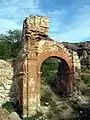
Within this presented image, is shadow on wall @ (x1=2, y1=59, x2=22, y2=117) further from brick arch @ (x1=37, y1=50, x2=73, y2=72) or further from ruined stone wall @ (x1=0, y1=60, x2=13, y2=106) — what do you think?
brick arch @ (x1=37, y1=50, x2=73, y2=72)

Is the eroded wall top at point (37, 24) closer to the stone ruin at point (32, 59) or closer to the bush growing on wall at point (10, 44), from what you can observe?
the stone ruin at point (32, 59)

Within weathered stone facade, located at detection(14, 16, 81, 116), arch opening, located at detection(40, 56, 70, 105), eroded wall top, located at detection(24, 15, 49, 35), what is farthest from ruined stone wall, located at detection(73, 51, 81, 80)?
eroded wall top, located at detection(24, 15, 49, 35)

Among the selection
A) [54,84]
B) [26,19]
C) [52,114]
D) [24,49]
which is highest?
[26,19]

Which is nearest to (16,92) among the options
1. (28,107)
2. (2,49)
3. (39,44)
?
(28,107)

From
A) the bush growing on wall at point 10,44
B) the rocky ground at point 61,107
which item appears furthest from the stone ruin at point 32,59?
the bush growing on wall at point 10,44

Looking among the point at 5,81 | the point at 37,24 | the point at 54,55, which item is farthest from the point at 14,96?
the point at 37,24

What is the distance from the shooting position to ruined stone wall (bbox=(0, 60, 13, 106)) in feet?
80.4

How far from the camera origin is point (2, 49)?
129ft

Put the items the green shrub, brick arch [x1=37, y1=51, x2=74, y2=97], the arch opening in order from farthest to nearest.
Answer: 1. the arch opening
2. brick arch [x1=37, y1=51, x2=74, y2=97]
3. the green shrub

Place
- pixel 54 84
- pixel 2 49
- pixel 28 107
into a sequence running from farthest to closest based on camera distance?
pixel 2 49 < pixel 54 84 < pixel 28 107

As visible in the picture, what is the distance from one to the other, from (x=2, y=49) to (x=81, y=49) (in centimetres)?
1174

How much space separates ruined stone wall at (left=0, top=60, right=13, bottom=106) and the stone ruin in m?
0.35

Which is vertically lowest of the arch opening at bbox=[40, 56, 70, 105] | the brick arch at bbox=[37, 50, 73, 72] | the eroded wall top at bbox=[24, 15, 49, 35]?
the arch opening at bbox=[40, 56, 70, 105]

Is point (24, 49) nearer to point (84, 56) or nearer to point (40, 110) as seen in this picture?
point (40, 110)
